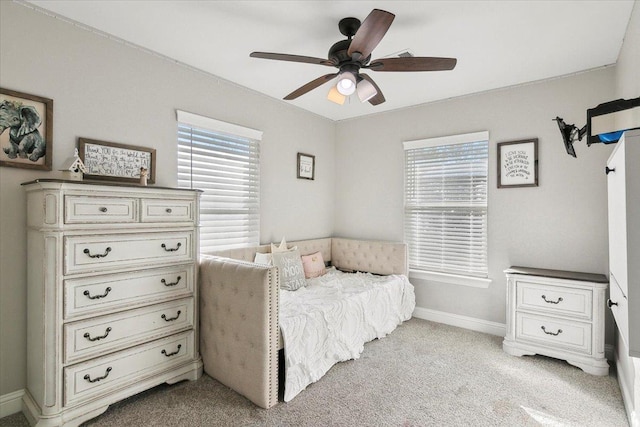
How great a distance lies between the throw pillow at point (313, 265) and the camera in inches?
147

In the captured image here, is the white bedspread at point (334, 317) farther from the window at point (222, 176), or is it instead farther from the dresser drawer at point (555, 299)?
the dresser drawer at point (555, 299)

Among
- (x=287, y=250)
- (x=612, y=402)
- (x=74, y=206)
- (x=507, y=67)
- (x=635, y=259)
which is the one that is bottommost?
(x=612, y=402)

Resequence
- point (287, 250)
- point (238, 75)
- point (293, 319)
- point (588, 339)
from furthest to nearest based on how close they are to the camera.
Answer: point (287, 250) → point (238, 75) → point (588, 339) → point (293, 319)

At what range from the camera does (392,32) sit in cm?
236

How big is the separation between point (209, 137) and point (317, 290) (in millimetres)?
1839

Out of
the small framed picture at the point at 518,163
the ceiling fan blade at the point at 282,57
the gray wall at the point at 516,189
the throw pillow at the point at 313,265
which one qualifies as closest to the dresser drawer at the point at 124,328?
the throw pillow at the point at 313,265

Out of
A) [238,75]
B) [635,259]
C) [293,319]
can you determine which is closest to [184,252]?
[293,319]

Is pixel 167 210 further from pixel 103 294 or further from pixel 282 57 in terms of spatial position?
pixel 282 57

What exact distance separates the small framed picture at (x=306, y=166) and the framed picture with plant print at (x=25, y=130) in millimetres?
2509

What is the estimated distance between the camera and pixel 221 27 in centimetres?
233

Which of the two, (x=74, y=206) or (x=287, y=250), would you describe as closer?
(x=74, y=206)

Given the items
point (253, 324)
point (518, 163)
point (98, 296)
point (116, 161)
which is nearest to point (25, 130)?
point (116, 161)

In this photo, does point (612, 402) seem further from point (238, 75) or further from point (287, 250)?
point (238, 75)

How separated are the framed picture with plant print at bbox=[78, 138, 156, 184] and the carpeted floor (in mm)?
1608
